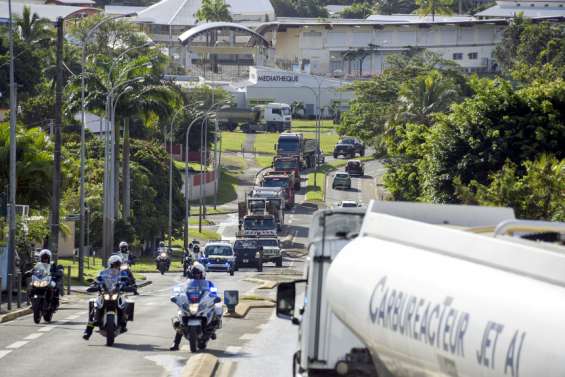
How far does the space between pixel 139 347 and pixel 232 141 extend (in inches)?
4657

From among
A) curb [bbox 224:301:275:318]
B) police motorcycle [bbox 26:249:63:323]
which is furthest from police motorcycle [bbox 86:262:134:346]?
curb [bbox 224:301:275:318]

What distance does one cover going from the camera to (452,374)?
8.80 m

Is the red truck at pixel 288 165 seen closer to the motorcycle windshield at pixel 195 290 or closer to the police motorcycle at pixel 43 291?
the police motorcycle at pixel 43 291

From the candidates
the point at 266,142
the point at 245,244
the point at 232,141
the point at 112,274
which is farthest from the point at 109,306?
the point at 232,141

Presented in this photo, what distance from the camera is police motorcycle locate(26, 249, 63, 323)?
29.0 meters

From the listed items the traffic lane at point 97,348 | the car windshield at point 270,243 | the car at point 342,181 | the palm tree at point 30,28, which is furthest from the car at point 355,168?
the traffic lane at point 97,348

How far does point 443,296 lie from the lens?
29.8 feet

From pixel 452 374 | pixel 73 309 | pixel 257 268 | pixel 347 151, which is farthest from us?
pixel 347 151

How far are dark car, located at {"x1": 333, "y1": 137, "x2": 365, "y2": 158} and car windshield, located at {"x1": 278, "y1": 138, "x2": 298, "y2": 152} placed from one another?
13.7 m

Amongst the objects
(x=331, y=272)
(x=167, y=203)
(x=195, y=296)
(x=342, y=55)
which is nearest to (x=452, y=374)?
(x=331, y=272)

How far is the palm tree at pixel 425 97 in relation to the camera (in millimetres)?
101125

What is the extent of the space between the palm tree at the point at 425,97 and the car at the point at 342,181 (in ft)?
25.2

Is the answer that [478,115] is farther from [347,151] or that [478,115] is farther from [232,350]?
[347,151]

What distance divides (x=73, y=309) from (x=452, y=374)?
2619cm
